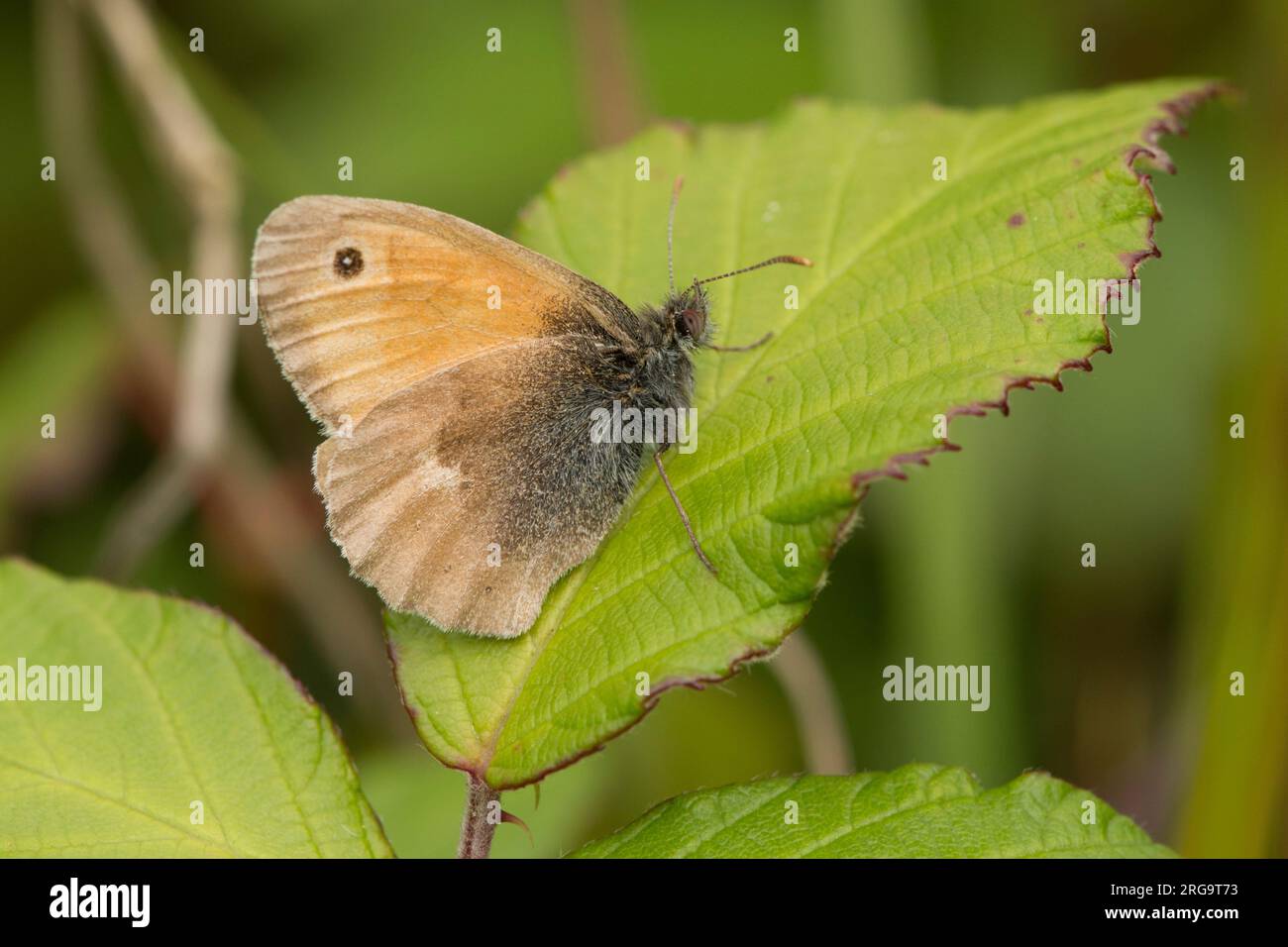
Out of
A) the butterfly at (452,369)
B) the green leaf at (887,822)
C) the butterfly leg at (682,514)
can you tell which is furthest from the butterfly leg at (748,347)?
the green leaf at (887,822)

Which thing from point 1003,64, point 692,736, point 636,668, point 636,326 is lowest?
point 692,736

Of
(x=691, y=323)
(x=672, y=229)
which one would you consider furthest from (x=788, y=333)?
(x=672, y=229)

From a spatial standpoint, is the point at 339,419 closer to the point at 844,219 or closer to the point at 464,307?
the point at 464,307

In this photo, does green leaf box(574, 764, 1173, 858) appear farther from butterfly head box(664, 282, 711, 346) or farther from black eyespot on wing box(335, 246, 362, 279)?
black eyespot on wing box(335, 246, 362, 279)

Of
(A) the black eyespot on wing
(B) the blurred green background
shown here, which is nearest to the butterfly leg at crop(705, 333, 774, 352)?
(A) the black eyespot on wing

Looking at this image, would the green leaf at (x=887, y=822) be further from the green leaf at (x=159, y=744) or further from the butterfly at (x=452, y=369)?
the butterfly at (x=452, y=369)
